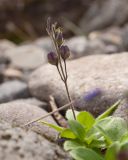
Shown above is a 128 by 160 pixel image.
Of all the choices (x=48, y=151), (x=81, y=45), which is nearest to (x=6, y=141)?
(x=48, y=151)

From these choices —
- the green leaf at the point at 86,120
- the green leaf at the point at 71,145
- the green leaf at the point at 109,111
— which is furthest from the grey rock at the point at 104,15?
the green leaf at the point at 71,145

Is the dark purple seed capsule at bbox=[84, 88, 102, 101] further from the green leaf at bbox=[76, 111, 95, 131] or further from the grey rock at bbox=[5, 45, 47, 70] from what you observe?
the grey rock at bbox=[5, 45, 47, 70]

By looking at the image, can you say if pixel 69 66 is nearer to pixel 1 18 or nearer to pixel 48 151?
pixel 48 151

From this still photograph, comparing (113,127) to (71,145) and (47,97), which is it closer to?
(71,145)

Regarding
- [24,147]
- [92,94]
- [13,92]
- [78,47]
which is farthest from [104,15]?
[24,147]

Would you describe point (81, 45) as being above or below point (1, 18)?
below

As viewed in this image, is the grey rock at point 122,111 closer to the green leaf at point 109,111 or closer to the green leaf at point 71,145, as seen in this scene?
the green leaf at point 109,111
